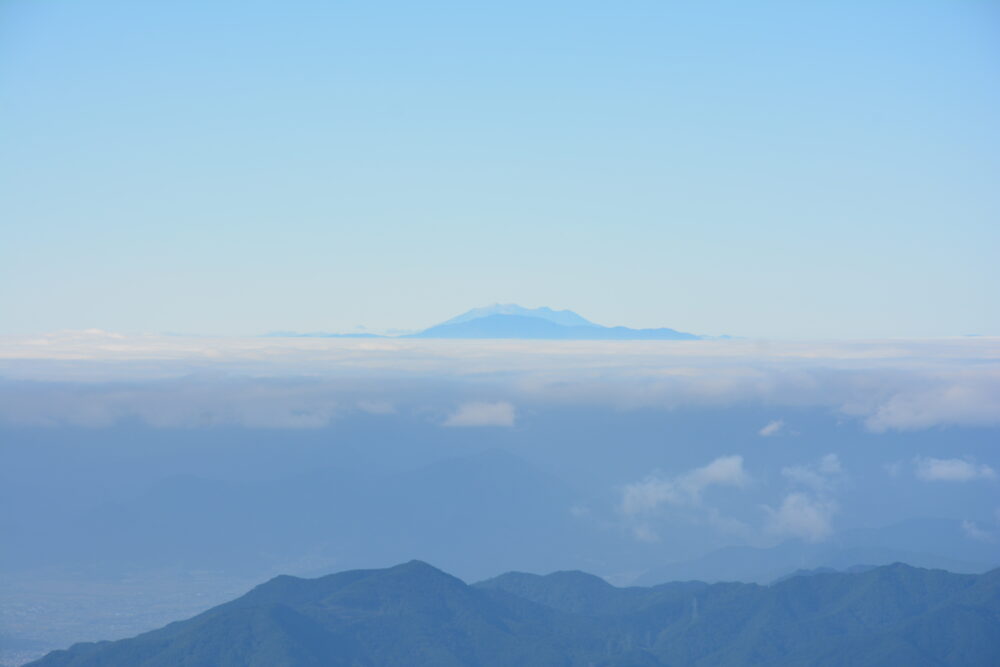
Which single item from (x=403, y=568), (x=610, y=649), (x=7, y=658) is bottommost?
(x=7, y=658)

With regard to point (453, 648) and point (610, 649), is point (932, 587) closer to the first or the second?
point (610, 649)

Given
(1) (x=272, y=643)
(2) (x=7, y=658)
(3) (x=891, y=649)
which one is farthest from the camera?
(2) (x=7, y=658)

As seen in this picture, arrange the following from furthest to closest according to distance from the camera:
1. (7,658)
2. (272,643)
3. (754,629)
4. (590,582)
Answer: (7,658)
(590,582)
(754,629)
(272,643)

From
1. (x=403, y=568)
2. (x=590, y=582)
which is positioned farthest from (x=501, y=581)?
(x=403, y=568)

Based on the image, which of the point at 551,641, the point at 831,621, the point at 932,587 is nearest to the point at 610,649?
the point at 551,641

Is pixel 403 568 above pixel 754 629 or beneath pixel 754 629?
above

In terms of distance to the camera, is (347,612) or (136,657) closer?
(136,657)

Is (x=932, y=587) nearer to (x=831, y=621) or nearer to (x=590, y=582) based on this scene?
(x=831, y=621)
